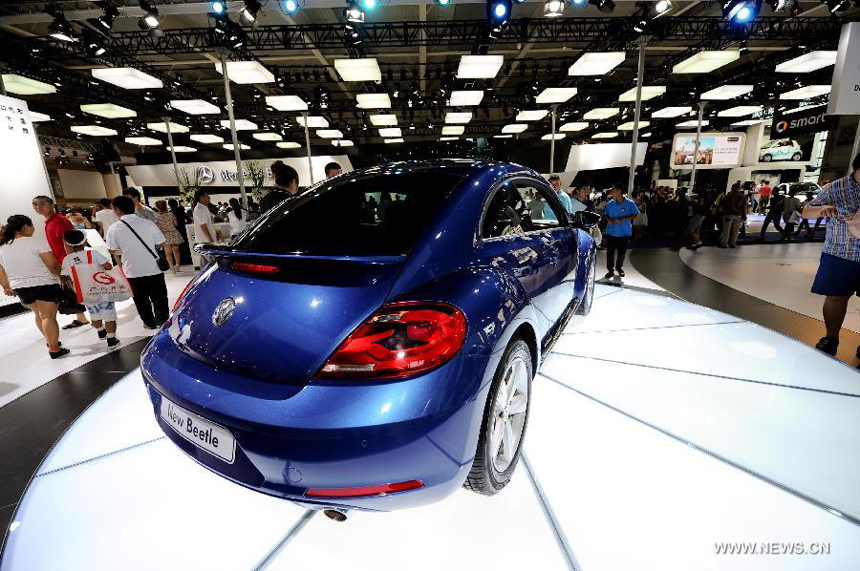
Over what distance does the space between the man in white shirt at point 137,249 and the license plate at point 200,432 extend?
3166mm

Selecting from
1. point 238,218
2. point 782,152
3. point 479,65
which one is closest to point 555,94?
point 479,65

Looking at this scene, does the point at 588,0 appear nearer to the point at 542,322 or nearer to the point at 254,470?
the point at 542,322

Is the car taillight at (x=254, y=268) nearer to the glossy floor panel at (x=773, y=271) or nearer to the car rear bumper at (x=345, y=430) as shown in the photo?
the car rear bumper at (x=345, y=430)

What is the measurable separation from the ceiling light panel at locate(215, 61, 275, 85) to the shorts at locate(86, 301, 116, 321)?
222 inches

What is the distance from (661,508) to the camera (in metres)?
1.52

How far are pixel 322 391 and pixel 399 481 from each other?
0.35 m

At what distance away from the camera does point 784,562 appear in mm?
1301

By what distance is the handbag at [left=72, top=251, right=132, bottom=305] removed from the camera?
11.4 ft

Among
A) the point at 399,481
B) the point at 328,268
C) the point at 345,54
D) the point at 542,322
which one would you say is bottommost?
the point at 399,481

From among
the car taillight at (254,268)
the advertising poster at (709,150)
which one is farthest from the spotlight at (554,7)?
the advertising poster at (709,150)

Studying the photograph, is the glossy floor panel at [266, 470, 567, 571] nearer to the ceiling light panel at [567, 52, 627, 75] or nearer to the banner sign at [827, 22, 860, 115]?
the banner sign at [827, 22, 860, 115]

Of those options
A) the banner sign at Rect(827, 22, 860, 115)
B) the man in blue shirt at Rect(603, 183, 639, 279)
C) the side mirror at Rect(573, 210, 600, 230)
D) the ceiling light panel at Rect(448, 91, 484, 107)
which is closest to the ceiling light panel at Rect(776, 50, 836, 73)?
the banner sign at Rect(827, 22, 860, 115)

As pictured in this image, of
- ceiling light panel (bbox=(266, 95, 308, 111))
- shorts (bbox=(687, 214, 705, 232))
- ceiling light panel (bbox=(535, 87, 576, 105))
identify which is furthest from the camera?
ceiling light panel (bbox=(535, 87, 576, 105))

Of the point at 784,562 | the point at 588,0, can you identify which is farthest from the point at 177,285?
the point at 588,0
